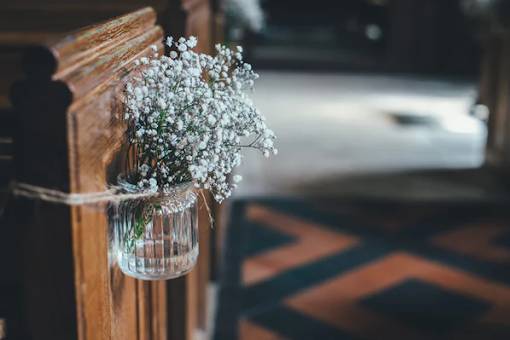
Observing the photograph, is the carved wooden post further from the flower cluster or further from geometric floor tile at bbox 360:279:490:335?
geometric floor tile at bbox 360:279:490:335

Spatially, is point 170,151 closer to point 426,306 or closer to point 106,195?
point 106,195

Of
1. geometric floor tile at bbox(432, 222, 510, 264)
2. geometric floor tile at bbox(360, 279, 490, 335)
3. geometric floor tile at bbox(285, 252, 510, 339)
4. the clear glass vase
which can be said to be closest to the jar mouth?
the clear glass vase

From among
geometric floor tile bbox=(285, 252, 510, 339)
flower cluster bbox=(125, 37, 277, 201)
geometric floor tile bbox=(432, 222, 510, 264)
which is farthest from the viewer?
geometric floor tile bbox=(432, 222, 510, 264)

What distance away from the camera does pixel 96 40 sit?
1.09m

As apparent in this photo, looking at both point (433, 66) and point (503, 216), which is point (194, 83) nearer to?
point (503, 216)

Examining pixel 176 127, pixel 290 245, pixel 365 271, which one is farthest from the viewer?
pixel 290 245

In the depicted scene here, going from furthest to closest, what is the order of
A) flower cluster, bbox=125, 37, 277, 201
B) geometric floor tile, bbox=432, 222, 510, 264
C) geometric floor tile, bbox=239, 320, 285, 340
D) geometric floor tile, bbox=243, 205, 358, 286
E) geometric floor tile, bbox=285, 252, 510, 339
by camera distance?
geometric floor tile, bbox=432, 222, 510, 264, geometric floor tile, bbox=243, 205, 358, 286, geometric floor tile, bbox=285, 252, 510, 339, geometric floor tile, bbox=239, 320, 285, 340, flower cluster, bbox=125, 37, 277, 201

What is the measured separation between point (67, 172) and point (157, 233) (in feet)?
1.29

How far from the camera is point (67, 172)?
972 mm

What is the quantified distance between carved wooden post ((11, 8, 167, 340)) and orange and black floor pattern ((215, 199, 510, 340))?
1.85 meters

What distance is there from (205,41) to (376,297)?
140 centimetres

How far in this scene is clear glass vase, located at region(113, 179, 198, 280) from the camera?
1280 mm

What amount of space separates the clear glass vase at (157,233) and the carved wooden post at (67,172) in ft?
0.31

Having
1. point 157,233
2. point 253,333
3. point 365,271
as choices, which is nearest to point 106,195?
point 157,233
